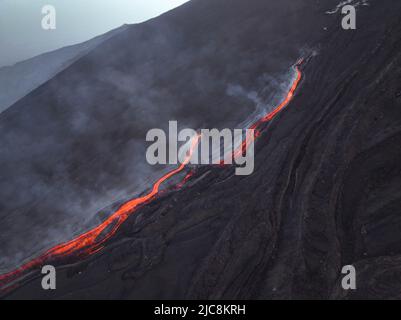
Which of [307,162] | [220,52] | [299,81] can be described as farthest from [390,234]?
[220,52]

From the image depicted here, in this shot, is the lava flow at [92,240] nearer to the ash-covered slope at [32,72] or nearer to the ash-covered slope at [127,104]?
the ash-covered slope at [127,104]

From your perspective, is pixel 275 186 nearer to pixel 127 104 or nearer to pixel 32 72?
pixel 127 104

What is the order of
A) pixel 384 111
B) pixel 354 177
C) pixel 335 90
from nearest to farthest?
pixel 354 177, pixel 384 111, pixel 335 90

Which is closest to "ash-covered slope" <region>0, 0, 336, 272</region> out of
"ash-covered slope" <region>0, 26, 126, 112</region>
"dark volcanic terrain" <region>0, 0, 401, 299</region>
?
"dark volcanic terrain" <region>0, 0, 401, 299</region>

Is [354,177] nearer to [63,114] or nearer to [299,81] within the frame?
[299,81]

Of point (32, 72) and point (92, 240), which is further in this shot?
point (32, 72)

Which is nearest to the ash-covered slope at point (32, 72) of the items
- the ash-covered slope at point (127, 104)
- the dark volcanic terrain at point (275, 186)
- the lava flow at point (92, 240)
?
the ash-covered slope at point (127, 104)

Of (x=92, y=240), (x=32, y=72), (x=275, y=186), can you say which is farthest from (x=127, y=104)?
(x=32, y=72)
